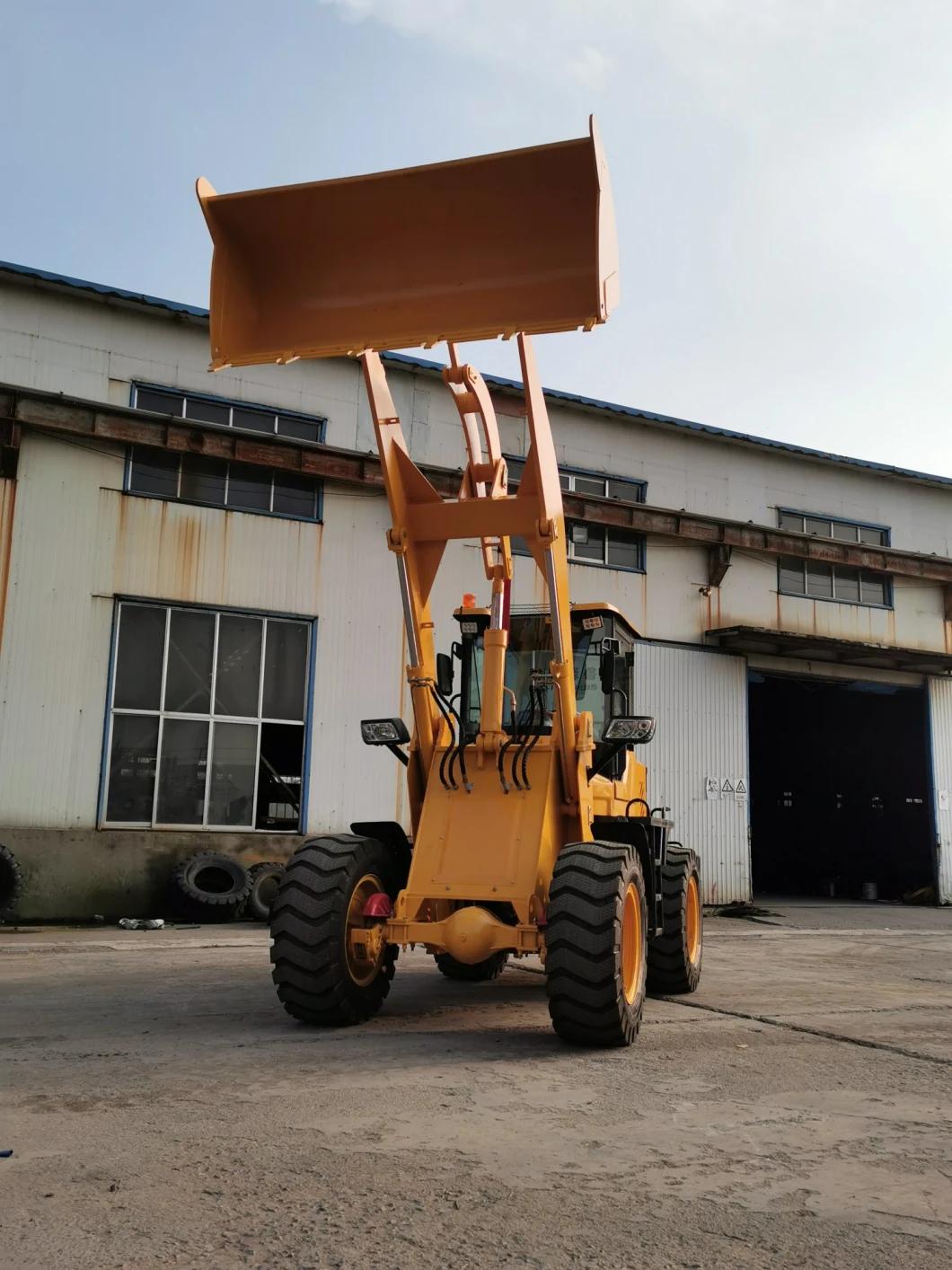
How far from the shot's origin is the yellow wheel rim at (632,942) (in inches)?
273

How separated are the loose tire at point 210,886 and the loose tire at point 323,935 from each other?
27.4ft

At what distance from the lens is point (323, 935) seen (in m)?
6.87

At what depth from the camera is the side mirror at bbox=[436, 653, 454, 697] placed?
810 centimetres

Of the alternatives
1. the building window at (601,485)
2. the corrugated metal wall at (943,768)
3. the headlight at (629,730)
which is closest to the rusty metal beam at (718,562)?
the building window at (601,485)

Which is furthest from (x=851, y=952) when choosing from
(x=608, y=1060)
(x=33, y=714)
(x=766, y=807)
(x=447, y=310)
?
(x=766, y=807)

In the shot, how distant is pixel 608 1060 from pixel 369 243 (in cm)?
526

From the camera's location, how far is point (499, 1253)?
3.46 metres

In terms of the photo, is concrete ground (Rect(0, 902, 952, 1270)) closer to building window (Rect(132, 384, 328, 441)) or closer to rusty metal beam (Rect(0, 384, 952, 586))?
rusty metal beam (Rect(0, 384, 952, 586))

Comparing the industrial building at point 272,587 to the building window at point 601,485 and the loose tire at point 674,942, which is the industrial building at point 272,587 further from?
the loose tire at point 674,942

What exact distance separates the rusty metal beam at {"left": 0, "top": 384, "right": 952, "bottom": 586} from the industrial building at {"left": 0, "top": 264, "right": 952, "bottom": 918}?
0.04 meters

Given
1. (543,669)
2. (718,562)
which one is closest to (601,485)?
(718,562)

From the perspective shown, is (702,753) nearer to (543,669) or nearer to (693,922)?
(693,922)

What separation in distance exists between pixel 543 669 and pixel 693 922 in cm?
278

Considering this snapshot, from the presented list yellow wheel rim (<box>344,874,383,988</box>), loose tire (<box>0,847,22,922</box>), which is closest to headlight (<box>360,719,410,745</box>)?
yellow wheel rim (<box>344,874,383,988</box>)
